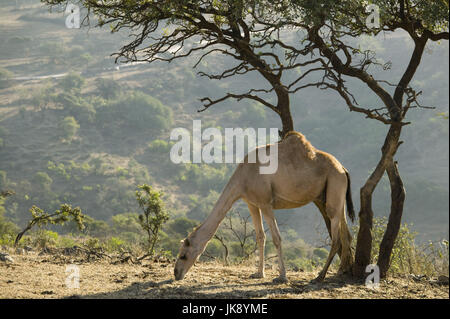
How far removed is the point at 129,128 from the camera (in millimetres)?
71125

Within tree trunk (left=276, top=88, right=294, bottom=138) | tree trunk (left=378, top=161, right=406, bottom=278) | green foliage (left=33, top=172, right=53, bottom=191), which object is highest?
tree trunk (left=276, top=88, right=294, bottom=138)

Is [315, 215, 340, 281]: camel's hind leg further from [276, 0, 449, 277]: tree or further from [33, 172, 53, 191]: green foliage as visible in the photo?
[33, 172, 53, 191]: green foliage

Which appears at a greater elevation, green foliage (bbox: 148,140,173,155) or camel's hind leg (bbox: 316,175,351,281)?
green foliage (bbox: 148,140,173,155)

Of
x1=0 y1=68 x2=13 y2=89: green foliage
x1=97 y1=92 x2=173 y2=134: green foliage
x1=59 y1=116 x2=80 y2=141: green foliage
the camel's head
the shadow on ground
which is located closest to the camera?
the shadow on ground

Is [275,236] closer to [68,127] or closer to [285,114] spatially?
[285,114]

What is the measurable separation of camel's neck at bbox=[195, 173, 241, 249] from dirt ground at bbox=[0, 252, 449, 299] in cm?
71

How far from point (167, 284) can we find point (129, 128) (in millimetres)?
64575

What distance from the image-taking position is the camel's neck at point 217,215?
8.17 metres

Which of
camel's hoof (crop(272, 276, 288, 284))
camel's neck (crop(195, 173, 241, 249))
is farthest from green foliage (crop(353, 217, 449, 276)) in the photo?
camel's neck (crop(195, 173, 241, 249))

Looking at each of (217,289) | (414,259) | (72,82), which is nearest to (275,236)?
(217,289)

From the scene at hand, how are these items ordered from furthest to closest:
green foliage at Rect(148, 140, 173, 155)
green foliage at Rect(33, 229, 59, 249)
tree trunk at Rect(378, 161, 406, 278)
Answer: green foliage at Rect(148, 140, 173, 155) → green foliage at Rect(33, 229, 59, 249) → tree trunk at Rect(378, 161, 406, 278)

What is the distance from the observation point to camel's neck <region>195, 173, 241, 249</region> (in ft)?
26.8
